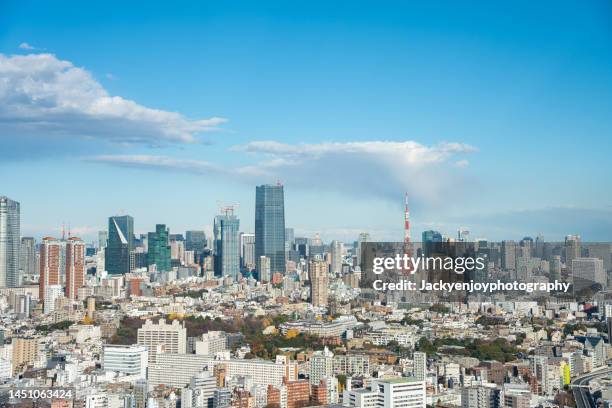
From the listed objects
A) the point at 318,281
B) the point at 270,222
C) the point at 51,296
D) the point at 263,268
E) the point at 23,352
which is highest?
the point at 270,222

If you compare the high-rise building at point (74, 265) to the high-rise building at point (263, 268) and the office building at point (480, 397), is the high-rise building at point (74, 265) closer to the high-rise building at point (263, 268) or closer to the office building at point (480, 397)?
the high-rise building at point (263, 268)

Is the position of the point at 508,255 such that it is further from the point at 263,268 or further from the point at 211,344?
the point at 263,268

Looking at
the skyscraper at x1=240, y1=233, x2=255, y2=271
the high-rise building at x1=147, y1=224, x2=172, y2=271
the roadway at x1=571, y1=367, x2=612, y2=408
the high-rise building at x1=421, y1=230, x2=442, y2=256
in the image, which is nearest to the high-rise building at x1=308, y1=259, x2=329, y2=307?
the high-rise building at x1=421, y1=230, x2=442, y2=256

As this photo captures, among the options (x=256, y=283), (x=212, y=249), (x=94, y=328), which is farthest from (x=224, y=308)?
(x=212, y=249)

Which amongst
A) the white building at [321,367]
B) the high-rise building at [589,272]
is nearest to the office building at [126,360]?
the white building at [321,367]

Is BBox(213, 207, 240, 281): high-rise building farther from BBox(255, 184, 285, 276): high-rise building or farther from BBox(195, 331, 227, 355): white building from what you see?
BBox(195, 331, 227, 355): white building

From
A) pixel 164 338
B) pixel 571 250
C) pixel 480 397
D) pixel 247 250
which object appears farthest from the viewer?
pixel 247 250

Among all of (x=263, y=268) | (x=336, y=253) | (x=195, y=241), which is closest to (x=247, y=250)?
(x=263, y=268)

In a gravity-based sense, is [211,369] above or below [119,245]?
below
